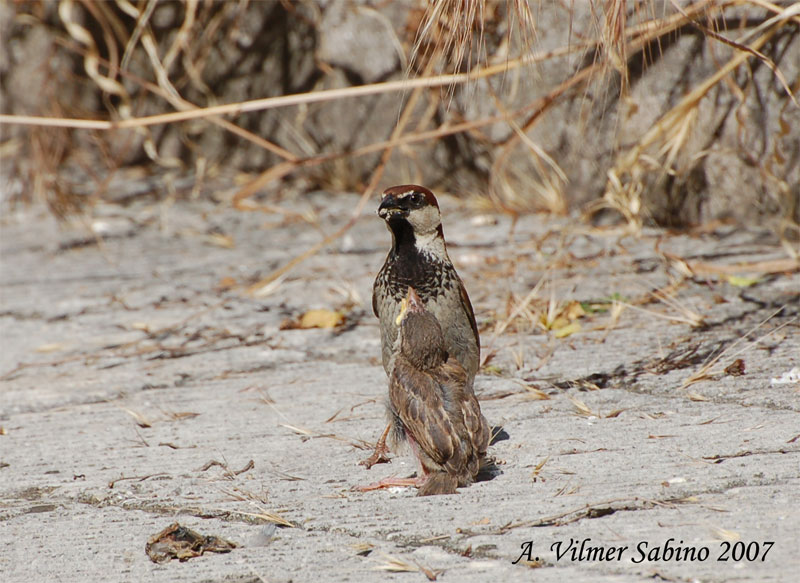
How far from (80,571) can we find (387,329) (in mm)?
1112

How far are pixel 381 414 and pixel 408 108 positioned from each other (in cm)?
242

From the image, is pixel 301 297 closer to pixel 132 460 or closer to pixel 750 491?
pixel 132 460

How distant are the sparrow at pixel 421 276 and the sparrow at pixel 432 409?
0.31ft

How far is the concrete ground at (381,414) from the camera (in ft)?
7.46

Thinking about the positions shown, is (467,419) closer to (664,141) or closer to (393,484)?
(393,484)

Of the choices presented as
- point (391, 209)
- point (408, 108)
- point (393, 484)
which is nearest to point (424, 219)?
point (391, 209)

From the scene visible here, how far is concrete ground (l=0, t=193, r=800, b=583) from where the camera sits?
89.5 inches

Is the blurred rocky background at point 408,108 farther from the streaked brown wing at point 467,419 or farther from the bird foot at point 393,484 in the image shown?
the bird foot at point 393,484

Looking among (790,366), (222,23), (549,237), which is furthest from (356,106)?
(790,366)

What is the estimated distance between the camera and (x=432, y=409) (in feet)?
8.59

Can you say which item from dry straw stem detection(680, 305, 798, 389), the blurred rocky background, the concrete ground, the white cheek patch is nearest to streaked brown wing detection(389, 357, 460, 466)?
the concrete ground

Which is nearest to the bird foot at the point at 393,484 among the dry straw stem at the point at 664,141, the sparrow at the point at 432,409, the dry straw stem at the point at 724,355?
the sparrow at the point at 432,409

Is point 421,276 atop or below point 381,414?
atop

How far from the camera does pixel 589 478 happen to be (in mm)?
2570
